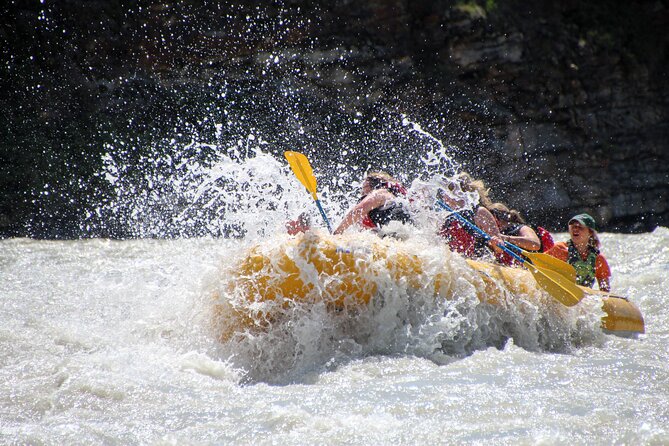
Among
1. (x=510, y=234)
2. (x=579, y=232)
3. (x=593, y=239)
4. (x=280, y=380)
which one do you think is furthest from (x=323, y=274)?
(x=593, y=239)

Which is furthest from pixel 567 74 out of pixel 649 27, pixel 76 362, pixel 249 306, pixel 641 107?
pixel 76 362

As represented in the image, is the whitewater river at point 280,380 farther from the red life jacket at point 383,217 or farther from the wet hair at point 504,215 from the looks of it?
the wet hair at point 504,215

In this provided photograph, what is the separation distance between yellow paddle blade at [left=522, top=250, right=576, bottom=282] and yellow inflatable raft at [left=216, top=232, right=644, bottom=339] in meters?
0.64

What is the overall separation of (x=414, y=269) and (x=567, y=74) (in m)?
8.29

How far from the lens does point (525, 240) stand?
4742 millimetres

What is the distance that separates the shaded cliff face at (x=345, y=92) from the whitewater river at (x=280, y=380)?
4577 millimetres

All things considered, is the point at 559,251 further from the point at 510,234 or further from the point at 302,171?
the point at 302,171

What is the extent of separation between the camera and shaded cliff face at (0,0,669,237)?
9008 mm

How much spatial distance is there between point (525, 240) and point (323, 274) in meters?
1.88

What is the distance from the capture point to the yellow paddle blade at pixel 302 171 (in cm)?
404

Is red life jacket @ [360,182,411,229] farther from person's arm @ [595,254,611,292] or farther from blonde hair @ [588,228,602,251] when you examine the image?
person's arm @ [595,254,611,292]

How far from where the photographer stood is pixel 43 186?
338 inches

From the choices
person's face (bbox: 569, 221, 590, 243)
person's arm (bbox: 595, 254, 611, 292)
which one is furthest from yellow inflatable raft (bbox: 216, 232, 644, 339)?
person's arm (bbox: 595, 254, 611, 292)

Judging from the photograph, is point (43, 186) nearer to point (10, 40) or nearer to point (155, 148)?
point (155, 148)
